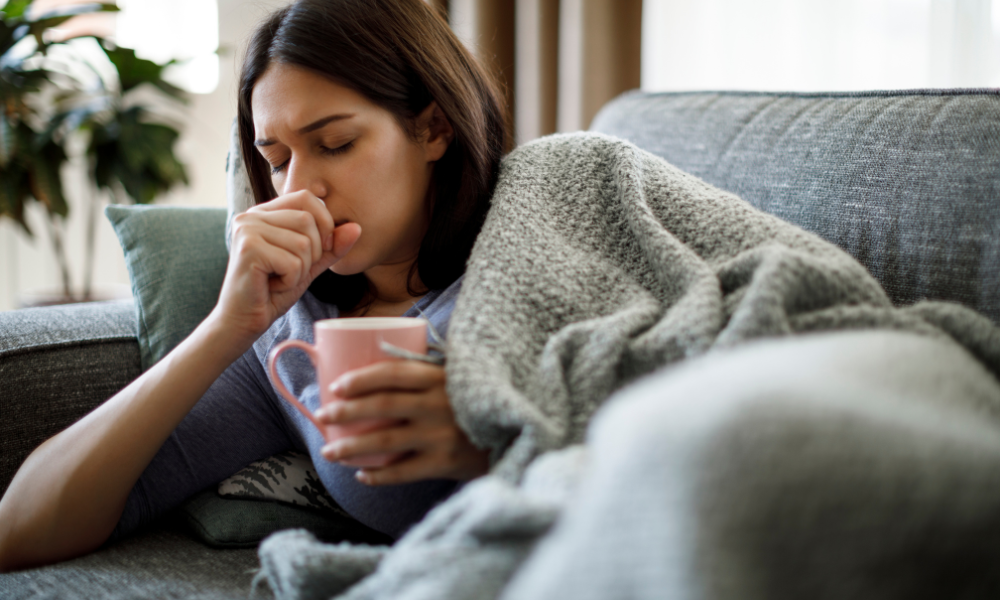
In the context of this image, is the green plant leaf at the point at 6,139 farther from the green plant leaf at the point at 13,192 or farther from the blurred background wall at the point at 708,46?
the blurred background wall at the point at 708,46

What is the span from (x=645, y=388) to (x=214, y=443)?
24.8 inches

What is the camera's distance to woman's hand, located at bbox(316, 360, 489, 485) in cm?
51

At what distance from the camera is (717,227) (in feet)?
2.19

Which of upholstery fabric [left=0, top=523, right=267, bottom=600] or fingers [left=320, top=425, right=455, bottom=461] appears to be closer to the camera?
fingers [left=320, top=425, right=455, bottom=461]

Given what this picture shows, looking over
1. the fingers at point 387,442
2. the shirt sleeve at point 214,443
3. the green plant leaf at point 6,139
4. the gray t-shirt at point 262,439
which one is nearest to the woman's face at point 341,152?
the gray t-shirt at point 262,439

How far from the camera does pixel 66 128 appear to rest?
230cm

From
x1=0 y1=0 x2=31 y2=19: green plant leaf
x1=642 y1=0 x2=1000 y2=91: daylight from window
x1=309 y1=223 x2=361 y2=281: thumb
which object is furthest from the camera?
x1=0 y1=0 x2=31 y2=19: green plant leaf

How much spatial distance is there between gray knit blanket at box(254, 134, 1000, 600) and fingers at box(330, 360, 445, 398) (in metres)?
0.03

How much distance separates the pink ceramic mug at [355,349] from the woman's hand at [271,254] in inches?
7.0

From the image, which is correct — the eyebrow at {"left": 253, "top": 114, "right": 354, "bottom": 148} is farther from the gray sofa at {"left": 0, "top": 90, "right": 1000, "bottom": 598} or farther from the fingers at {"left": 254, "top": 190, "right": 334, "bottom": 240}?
the gray sofa at {"left": 0, "top": 90, "right": 1000, "bottom": 598}

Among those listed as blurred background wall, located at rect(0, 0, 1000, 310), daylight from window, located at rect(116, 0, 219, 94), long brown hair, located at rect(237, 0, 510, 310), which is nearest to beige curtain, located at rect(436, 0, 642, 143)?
blurred background wall, located at rect(0, 0, 1000, 310)

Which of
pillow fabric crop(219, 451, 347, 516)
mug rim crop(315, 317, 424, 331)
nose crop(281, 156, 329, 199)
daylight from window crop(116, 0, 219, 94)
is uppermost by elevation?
daylight from window crop(116, 0, 219, 94)

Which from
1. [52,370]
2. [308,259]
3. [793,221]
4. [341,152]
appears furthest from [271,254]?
[793,221]

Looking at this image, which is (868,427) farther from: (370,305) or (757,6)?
(757,6)
